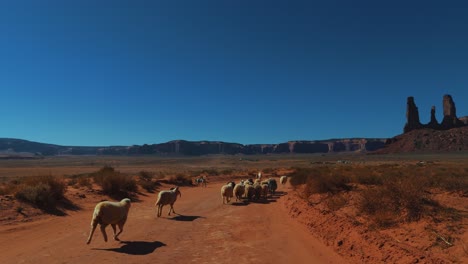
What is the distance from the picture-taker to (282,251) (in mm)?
9672

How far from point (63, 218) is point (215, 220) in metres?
6.57

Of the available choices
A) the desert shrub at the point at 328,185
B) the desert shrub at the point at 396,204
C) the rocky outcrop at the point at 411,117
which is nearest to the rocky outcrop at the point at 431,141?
the rocky outcrop at the point at 411,117

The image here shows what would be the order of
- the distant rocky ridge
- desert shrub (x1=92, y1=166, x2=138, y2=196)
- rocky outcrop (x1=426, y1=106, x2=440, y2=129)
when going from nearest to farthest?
desert shrub (x1=92, y1=166, x2=138, y2=196) → the distant rocky ridge → rocky outcrop (x1=426, y1=106, x2=440, y2=129)

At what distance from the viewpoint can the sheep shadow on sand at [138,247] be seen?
9.34m

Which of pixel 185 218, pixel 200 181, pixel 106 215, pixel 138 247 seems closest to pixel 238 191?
pixel 185 218

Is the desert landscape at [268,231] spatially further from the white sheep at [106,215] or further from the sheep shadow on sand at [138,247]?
the white sheep at [106,215]

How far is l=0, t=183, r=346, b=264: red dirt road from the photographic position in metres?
8.88

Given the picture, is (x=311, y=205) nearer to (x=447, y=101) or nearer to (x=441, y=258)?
(x=441, y=258)

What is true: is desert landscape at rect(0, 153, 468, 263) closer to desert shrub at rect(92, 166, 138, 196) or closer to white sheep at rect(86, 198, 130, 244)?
white sheep at rect(86, 198, 130, 244)

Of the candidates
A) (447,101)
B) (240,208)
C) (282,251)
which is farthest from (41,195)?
(447,101)

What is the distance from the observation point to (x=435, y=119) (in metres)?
160

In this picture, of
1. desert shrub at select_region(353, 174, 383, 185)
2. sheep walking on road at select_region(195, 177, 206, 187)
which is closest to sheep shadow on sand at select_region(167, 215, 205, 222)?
desert shrub at select_region(353, 174, 383, 185)

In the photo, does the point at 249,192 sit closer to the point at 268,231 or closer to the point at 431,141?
the point at 268,231

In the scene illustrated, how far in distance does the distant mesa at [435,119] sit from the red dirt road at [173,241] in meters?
168
